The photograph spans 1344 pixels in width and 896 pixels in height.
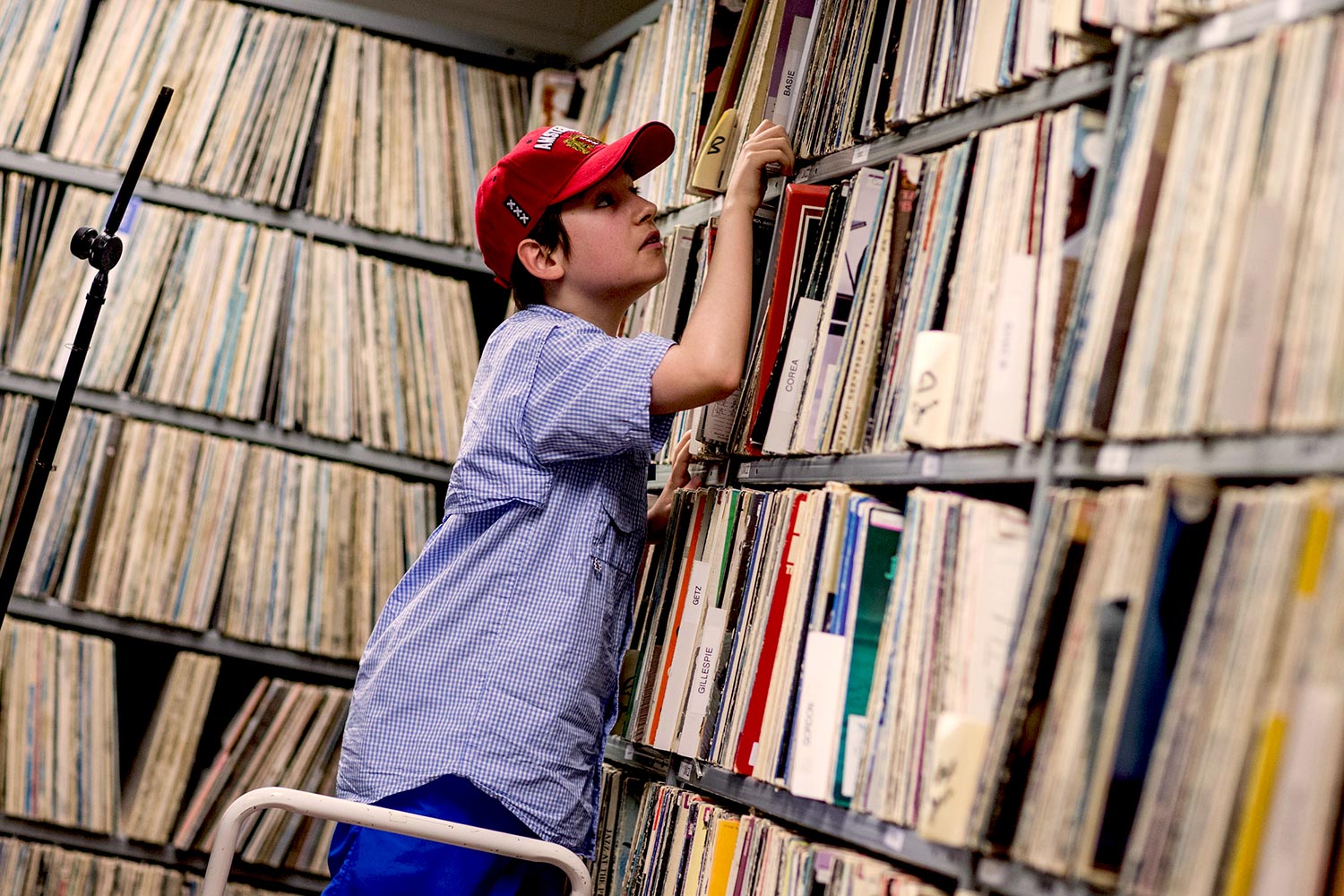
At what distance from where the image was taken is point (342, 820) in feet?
4.91

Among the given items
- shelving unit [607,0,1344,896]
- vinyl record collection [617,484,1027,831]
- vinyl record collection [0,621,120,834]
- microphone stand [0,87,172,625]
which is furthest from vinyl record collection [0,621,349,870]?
shelving unit [607,0,1344,896]

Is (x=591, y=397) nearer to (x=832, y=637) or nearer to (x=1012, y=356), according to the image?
(x=832, y=637)

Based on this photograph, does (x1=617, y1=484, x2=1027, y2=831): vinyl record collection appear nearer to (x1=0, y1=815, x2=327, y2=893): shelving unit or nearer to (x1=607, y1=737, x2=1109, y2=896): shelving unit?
(x1=607, y1=737, x2=1109, y2=896): shelving unit

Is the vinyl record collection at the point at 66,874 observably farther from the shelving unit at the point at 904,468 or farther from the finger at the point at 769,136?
the finger at the point at 769,136

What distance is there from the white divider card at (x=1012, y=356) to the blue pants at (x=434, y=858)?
2.58 ft

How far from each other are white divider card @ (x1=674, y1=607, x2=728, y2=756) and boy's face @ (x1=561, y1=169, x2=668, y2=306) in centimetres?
47

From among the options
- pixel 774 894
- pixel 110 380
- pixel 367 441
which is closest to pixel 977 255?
pixel 774 894

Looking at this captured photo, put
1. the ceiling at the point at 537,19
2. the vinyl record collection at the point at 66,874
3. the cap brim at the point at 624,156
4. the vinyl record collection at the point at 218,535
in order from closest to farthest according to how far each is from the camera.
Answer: the cap brim at the point at 624,156 < the vinyl record collection at the point at 66,874 < the vinyl record collection at the point at 218,535 < the ceiling at the point at 537,19

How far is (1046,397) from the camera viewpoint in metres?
1.25

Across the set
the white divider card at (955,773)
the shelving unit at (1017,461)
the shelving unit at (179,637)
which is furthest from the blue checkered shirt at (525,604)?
the shelving unit at (179,637)

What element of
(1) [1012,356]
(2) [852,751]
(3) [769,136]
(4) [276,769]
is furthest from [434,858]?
(4) [276,769]

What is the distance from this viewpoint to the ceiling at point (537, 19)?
332 centimetres

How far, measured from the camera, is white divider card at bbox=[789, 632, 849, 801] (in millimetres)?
1458

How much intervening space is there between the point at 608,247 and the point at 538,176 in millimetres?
139
